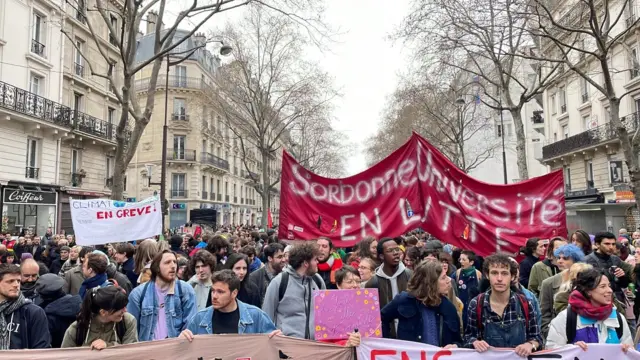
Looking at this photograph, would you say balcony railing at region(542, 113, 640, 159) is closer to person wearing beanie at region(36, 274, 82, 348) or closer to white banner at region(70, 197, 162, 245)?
white banner at region(70, 197, 162, 245)

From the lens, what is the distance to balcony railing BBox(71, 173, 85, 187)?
77.8 ft

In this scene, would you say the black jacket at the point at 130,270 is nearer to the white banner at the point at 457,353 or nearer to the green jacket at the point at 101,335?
the green jacket at the point at 101,335

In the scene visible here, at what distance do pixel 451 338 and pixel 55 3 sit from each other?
970 inches

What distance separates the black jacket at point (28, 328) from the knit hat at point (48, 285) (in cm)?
54

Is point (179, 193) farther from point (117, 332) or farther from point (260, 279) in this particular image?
point (117, 332)

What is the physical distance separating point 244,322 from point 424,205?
289cm

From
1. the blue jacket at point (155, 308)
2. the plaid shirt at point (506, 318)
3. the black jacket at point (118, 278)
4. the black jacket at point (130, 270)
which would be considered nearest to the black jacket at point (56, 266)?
the black jacket at point (130, 270)

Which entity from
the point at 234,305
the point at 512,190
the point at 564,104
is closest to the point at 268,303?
the point at 234,305

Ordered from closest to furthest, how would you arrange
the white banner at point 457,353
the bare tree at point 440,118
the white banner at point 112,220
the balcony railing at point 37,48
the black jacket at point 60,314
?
the white banner at point 457,353 < the black jacket at point 60,314 < the white banner at point 112,220 < the balcony railing at point 37,48 < the bare tree at point 440,118

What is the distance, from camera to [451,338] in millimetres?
3902

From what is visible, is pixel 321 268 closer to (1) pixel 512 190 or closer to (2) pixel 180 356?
(1) pixel 512 190

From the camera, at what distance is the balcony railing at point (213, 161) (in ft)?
149

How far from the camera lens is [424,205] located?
5.86 m

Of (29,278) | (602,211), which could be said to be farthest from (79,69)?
(602,211)
